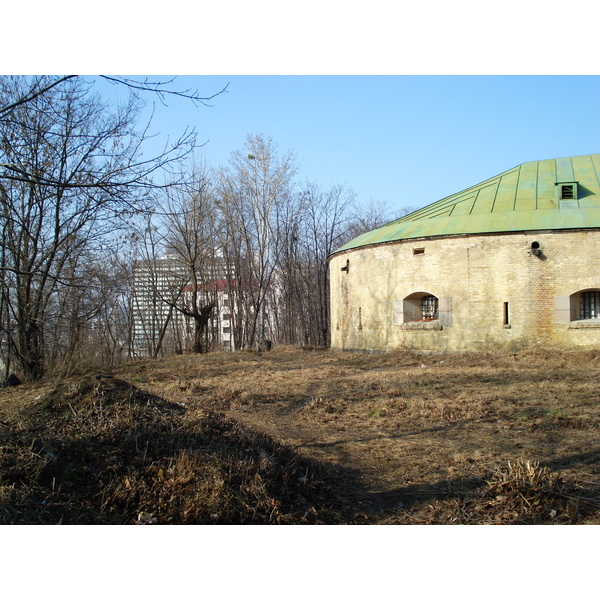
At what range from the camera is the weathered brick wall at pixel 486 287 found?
16625mm

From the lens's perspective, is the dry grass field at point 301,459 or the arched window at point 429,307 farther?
the arched window at point 429,307

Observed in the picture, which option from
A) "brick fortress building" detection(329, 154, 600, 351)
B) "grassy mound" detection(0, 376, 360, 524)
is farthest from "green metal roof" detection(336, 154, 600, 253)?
"grassy mound" detection(0, 376, 360, 524)

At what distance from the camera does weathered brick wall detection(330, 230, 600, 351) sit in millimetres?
16625

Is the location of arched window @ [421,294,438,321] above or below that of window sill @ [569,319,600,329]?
above

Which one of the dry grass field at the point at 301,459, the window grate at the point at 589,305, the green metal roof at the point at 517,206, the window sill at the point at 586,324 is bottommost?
the dry grass field at the point at 301,459

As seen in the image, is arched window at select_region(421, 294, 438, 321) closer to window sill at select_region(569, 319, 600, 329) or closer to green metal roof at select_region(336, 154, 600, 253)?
green metal roof at select_region(336, 154, 600, 253)

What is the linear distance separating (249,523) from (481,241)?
50.6 feet

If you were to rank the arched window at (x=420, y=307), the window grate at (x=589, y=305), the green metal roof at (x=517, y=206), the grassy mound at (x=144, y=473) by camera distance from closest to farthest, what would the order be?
the grassy mound at (x=144, y=473)
the window grate at (x=589, y=305)
the green metal roof at (x=517, y=206)
the arched window at (x=420, y=307)

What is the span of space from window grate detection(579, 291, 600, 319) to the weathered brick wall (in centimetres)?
70

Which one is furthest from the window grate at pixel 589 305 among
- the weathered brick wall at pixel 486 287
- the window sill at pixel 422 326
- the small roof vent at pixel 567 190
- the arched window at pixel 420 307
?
the arched window at pixel 420 307

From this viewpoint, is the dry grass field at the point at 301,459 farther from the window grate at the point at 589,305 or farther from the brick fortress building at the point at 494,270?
the window grate at the point at 589,305

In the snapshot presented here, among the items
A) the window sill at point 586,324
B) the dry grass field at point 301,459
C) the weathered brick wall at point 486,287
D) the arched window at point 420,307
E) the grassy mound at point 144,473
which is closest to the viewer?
the grassy mound at point 144,473

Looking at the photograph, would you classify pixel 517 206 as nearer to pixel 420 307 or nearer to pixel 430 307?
pixel 430 307

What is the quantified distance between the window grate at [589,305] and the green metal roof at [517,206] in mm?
2246
